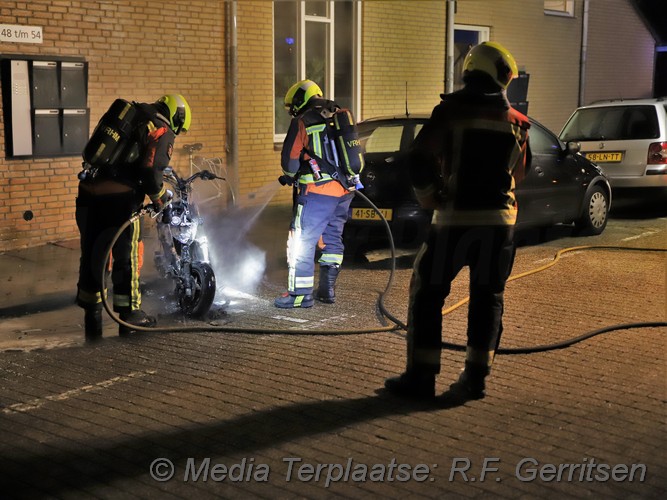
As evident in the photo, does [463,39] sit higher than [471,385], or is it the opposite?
[463,39]

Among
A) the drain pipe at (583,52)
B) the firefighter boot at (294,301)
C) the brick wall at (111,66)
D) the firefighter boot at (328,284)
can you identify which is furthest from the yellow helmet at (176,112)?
the drain pipe at (583,52)

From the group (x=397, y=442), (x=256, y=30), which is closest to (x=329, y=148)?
(x=397, y=442)

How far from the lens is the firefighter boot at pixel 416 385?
5207mm

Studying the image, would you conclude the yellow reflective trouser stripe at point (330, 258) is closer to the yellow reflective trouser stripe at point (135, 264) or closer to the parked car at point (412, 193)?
the parked car at point (412, 193)

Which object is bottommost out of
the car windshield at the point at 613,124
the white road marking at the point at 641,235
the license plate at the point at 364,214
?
the white road marking at the point at 641,235

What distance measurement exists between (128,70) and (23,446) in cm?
780

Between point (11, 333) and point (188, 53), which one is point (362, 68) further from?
point (11, 333)

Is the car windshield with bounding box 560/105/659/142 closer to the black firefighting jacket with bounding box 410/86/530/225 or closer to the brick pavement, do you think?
the brick pavement

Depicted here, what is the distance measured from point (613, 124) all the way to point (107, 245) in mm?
9292

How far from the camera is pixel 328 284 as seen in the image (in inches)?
311

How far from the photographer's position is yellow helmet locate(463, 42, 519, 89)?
507cm

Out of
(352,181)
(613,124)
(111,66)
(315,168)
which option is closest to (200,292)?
(315,168)

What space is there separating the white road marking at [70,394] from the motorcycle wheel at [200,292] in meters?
1.40

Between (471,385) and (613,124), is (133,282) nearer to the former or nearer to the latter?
(471,385)
